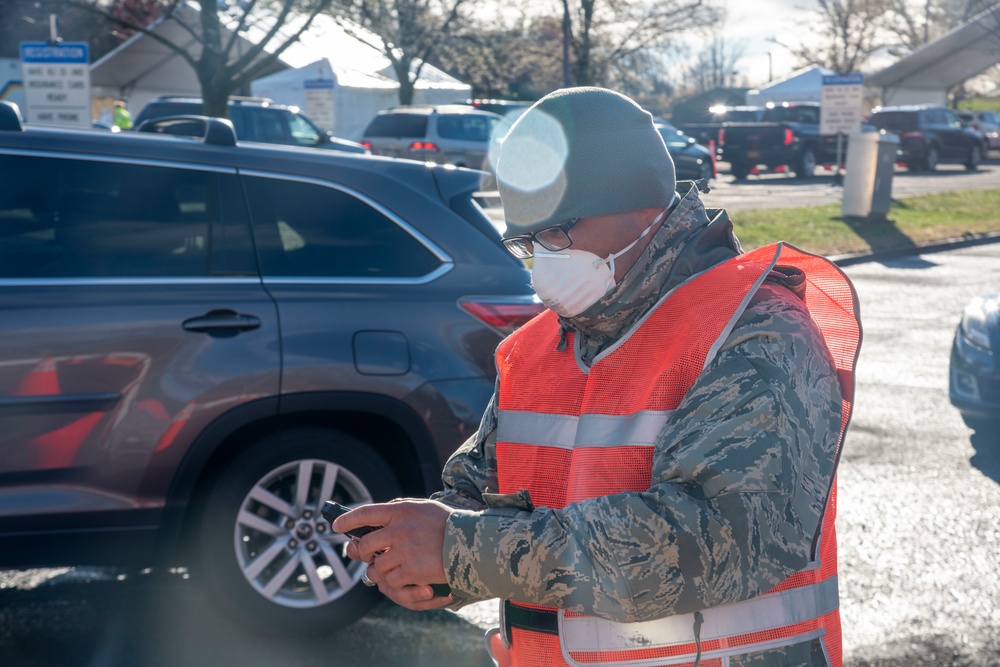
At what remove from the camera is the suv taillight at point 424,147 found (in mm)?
24109

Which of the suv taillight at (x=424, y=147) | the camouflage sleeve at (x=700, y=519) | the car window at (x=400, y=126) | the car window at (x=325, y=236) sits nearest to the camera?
the camouflage sleeve at (x=700, y=519)

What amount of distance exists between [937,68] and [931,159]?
2076cm

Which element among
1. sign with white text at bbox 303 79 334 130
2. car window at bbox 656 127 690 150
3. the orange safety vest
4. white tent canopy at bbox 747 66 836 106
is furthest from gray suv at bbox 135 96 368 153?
white tent canopy at bbox 747 66 836 106

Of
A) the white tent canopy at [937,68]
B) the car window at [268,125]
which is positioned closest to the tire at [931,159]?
the white tent canopy at [937,68]

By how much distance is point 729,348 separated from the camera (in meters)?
1.58

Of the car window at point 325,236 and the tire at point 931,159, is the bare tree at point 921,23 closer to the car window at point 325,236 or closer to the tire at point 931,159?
the tire at point 931,159

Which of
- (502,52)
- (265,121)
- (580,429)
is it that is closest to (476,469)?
(580,429)

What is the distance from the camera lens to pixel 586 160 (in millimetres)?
1729

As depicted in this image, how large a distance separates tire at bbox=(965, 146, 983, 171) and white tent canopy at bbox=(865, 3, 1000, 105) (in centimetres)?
1436

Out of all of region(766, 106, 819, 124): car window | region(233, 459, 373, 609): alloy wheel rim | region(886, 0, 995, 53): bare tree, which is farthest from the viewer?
region(886, 0, 995, 53): bare tree

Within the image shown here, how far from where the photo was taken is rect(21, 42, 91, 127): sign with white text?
15.2 metres

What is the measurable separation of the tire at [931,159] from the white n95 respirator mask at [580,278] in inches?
1414

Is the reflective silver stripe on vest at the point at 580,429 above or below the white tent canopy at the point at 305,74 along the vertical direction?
below

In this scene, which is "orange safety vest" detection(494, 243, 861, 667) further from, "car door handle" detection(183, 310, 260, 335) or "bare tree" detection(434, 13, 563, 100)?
"bare tree" detection(434, 13, 563, 100)
